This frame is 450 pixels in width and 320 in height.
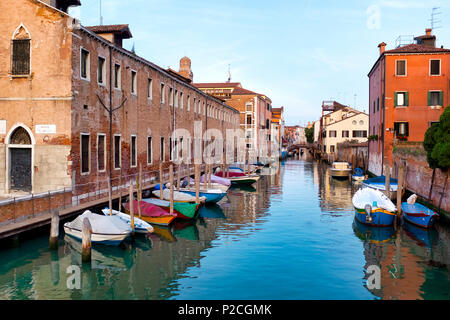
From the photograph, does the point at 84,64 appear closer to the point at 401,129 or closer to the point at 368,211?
the point at 368,211

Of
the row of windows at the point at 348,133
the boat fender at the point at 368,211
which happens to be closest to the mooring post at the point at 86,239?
the boat fender at the point at 368,211

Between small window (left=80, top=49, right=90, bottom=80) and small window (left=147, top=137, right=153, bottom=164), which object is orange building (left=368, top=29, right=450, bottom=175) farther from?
small window (left=80, top=49, right=90, bottom=80)

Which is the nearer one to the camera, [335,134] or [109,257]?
[109,257]

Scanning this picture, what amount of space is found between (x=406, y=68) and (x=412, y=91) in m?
1.58

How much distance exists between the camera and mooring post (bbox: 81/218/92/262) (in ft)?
33.7

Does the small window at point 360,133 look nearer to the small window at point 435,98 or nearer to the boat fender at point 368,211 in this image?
the small window at point 435,98

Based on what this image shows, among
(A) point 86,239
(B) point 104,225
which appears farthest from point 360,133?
(A) point 86,239

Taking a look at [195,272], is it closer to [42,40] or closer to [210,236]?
[210,236]

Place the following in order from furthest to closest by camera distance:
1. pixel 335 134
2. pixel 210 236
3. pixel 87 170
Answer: pixel 335 134, pixel 87 170, pixel 210 236

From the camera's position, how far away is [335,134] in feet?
189

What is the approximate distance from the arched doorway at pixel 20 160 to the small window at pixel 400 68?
75.2ft

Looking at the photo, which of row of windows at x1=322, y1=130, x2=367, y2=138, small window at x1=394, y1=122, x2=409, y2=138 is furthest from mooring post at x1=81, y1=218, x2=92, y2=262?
row of windows at x1=322, y1=130, x2=367, y2=138

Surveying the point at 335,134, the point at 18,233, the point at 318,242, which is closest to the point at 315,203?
→ the point at 318,242

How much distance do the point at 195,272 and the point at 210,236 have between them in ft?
13.4
